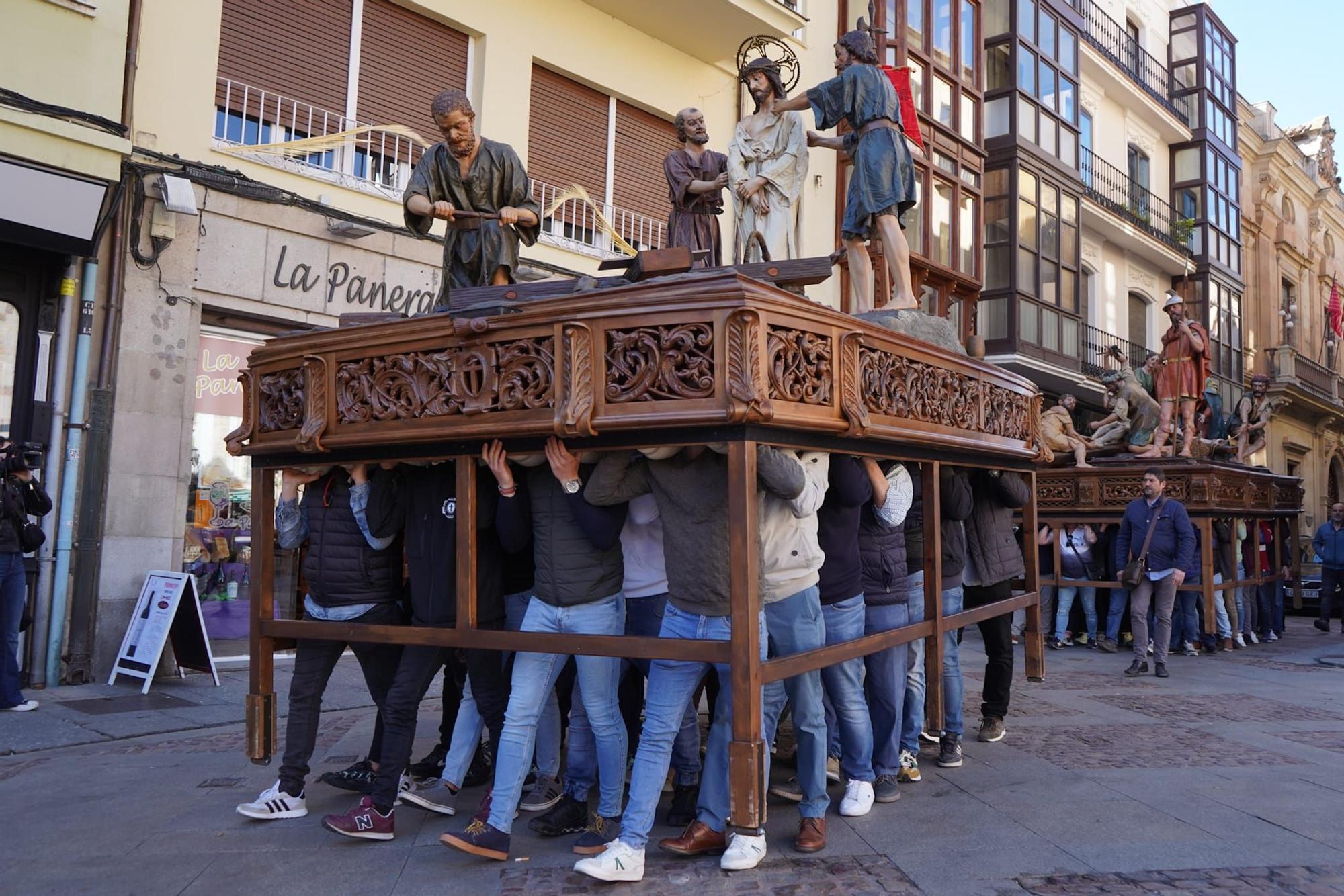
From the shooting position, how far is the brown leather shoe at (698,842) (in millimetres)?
4195

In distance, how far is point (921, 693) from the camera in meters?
5.76

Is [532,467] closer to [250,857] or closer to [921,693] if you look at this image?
[250,857]

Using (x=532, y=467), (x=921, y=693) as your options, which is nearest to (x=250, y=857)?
(x=532, y=467)

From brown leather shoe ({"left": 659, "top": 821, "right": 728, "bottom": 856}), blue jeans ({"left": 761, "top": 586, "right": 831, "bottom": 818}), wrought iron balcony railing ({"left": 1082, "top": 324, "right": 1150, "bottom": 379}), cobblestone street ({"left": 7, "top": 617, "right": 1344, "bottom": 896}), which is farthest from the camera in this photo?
wrought iron balcony railing ({"left": 1082, "top": 324, "right": 1150, "bottom": 379})

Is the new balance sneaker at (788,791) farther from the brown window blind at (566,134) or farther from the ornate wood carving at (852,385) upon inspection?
the brown window blind at (566,134)

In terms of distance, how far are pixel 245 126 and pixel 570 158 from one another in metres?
3.76

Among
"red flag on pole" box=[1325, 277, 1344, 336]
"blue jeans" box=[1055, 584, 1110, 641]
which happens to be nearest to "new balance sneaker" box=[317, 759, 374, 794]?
"blue jeans" box=[1055, 584, 1110, 641]

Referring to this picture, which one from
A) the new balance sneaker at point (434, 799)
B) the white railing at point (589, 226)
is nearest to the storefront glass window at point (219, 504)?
the white railing at point (589, 226)

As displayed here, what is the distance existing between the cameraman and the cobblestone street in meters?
0.31

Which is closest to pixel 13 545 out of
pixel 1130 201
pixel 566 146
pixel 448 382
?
pixel 448 382

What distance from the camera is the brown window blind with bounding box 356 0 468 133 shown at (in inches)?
407

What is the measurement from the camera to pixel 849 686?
470 centimetres

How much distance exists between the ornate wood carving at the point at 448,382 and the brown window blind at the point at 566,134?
7515mm

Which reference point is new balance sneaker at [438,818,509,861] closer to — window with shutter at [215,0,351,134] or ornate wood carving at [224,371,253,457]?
ornate wood carving at [224,371,253,457]
